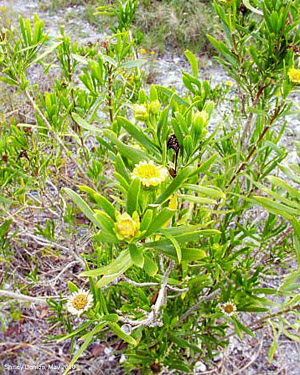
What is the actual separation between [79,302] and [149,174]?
1.54 ft

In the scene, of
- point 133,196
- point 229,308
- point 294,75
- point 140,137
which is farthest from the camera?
point 229,308

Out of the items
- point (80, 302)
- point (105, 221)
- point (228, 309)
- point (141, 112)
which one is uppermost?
point (141, 112)

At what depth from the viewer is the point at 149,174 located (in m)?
0.70

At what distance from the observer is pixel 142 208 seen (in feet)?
2.32

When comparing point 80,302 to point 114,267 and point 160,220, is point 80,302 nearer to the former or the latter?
point 114,267

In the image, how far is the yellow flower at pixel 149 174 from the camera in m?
0.67

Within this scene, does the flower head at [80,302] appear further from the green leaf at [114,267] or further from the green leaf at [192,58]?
the green leaf at [192,58]

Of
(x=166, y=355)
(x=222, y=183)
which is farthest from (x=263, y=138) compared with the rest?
(x=166, y=355)

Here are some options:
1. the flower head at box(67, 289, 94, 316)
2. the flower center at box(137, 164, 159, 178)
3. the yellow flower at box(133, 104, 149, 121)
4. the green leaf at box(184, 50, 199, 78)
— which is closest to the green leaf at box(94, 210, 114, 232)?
the flower center at box(137, 164, 159, 178)

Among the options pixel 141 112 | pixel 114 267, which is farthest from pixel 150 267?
pixel 141 112

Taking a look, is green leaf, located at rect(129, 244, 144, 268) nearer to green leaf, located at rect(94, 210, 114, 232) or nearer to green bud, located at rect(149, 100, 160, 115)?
green leaf, located at rect(94, 210, 114, 232)

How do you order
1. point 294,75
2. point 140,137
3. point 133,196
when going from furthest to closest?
1. point 294,75
2. point 140,137
3. point 133,196

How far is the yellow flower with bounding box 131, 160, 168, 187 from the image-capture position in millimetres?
674

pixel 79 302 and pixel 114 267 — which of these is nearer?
pixel 114 267
